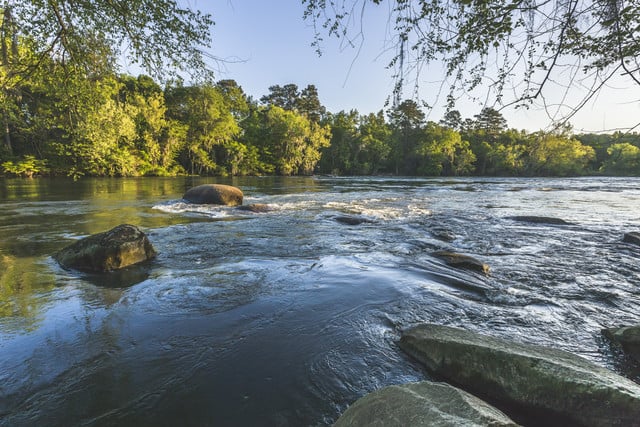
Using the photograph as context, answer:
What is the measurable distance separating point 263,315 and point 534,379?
9.68 feet

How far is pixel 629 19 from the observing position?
254 cm

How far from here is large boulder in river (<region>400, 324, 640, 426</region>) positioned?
2082 millimetres

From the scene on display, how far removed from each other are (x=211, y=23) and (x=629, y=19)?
16.8 feet

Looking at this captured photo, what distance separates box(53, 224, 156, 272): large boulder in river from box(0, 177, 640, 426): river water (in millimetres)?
287

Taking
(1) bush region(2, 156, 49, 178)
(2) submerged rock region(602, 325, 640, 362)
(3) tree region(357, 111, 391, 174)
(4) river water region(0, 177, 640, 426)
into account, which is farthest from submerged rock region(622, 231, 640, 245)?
(3) tree region(357, 111, 391, 174)

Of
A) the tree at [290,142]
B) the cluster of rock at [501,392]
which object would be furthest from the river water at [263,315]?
the tree at [290,142]

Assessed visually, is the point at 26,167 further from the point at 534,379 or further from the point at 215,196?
the point at 534,379

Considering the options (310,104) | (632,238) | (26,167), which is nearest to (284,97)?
(310,104)

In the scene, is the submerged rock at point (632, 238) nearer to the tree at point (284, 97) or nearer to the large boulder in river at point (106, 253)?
the large boulder in river at point (106, 253)

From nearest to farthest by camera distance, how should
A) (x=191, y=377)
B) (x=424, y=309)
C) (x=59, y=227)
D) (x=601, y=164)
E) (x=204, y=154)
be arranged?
(x=191, y=377) → (x=424, y=309) → (x=59, y=227) → (x=204, y=154) → (x=601, y=164)

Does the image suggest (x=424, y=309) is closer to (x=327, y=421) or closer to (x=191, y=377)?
(x=327, y=421)

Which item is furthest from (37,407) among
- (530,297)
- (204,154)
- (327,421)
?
(204,154)

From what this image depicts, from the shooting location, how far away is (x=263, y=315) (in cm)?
412

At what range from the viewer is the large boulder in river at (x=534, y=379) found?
2082 mm
